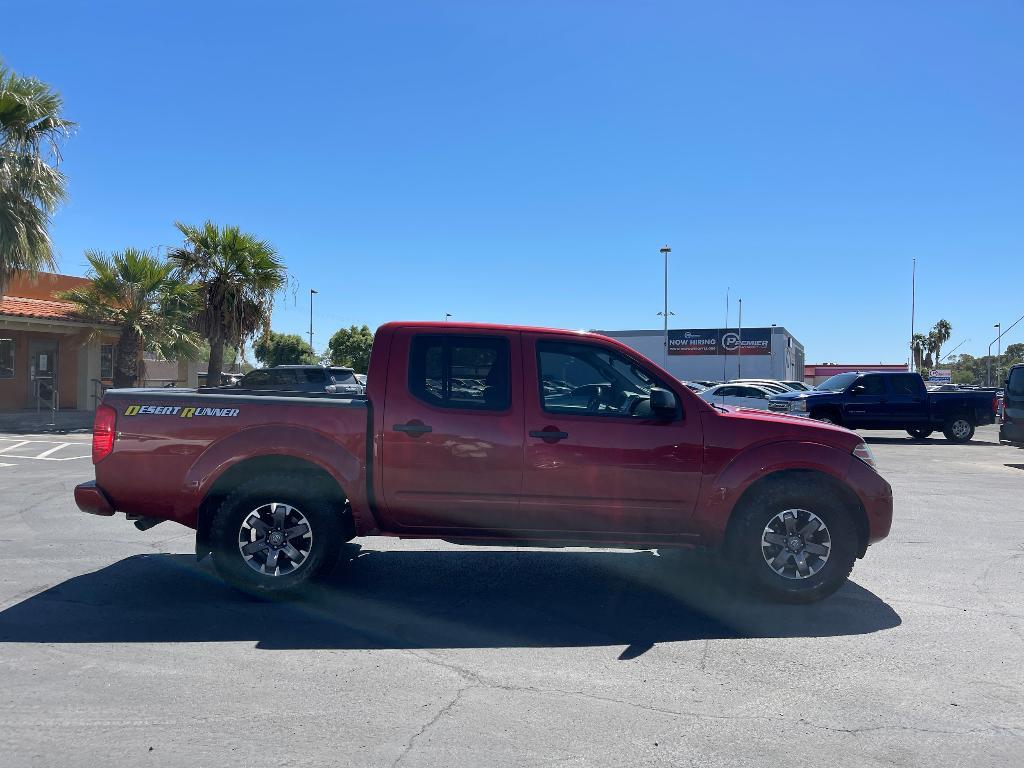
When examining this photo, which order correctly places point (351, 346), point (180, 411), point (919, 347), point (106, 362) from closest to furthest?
point (180, 411) < point (106, 362) < point (351, 346) < point (919, 347)

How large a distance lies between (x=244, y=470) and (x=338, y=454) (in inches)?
26.6

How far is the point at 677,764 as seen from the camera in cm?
333

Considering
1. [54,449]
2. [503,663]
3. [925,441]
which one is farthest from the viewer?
[925,441]

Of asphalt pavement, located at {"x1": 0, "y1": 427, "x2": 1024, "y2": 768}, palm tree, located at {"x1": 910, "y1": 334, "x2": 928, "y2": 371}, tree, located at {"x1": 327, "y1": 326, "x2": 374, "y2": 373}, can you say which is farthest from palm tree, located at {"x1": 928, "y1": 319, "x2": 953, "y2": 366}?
asphalt pavement, located at {"x1": 0, "y1": 427, "x2": 1024, "y2": 768}

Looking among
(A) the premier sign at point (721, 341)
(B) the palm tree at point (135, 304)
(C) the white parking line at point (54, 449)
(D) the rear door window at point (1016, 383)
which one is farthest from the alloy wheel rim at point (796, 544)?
(A) the premier sign at point (721, 341)

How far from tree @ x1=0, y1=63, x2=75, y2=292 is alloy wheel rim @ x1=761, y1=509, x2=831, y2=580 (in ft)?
65.7

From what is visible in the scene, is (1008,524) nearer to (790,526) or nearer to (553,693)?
(790,526)

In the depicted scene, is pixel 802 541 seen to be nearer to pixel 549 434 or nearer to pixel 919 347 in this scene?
pixel 549 434

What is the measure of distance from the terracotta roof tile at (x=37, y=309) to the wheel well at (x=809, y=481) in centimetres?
2233

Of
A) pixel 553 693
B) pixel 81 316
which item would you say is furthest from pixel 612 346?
pixel 81 316

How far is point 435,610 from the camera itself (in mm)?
5402

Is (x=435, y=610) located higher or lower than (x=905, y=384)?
lower

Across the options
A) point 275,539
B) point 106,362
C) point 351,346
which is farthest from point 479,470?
point 351,346

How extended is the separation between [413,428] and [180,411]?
161cm
